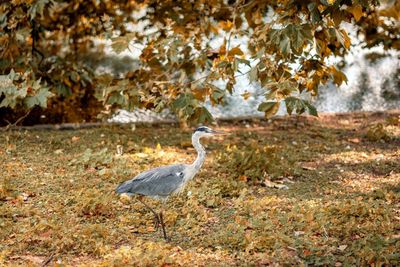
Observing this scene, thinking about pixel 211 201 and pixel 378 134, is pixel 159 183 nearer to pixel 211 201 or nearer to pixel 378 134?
pixel 211 201

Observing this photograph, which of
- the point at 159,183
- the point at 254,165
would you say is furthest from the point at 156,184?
the point at 254,165

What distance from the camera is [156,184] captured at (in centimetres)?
598

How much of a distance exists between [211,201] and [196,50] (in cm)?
324

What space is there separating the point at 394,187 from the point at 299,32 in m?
2.62

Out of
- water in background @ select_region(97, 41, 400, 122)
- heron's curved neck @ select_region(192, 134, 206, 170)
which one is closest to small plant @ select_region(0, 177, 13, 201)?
A: heron's curved neck @ select_region(192, 134, 206, 170)

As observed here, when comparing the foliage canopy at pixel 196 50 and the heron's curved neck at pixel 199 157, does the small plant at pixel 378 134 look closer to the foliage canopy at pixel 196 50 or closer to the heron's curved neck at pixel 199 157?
the foliage canopy at pixel 196 50

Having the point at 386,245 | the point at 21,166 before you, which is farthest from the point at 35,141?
the point at 386,245

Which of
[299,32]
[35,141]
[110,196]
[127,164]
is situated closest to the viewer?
[299,32]

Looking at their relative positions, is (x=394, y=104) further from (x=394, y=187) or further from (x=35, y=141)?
(x=35, y=141)

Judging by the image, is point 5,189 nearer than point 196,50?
Yes

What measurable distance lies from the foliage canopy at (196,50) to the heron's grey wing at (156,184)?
3.28 feet

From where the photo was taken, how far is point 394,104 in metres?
13.6

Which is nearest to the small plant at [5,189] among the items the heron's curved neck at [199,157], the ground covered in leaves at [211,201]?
the ground covered in leaves at [211,201]

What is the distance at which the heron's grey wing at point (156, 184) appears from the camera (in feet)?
19.6
